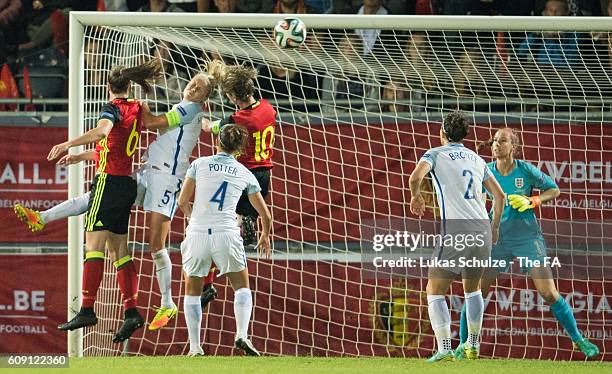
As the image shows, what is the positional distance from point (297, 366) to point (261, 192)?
65.6 inches

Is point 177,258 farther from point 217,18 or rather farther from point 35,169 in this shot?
point 217,18

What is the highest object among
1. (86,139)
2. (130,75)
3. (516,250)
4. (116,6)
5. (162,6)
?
(116,6)

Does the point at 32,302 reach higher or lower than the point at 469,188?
lower

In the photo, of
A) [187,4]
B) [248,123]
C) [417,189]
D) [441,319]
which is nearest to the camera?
[417,189]

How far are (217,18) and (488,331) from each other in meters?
4.06

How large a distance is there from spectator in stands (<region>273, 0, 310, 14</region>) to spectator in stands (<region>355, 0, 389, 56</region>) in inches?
24.7

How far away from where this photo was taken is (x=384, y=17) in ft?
32.4

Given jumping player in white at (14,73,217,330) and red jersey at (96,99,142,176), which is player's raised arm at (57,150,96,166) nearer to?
red jersey at (96,99,142,176)

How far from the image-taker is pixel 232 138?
924cm

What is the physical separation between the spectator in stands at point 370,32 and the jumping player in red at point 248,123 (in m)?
1.25

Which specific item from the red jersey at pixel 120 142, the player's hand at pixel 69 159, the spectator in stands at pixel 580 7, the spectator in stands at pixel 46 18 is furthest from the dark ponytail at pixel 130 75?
the spectator in stands at pixel 580 7

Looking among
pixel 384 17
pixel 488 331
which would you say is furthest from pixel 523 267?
pixel 384 17

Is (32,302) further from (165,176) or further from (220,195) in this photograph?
(220,195)

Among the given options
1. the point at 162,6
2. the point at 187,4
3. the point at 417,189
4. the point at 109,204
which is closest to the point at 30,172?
the point at 162,6
